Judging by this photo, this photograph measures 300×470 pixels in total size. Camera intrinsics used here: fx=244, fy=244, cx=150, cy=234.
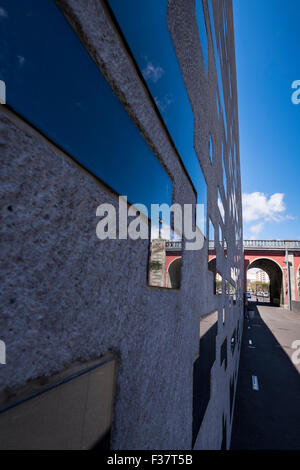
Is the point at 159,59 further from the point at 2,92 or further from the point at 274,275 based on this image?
the point at 274,275

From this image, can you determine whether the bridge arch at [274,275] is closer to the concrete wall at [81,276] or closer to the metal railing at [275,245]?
the metal railing at [275,245]

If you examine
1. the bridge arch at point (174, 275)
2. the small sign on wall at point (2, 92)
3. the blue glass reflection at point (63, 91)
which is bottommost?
the bridge arch at point (174, 275)

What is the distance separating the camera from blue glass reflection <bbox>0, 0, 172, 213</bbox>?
358 millimetres

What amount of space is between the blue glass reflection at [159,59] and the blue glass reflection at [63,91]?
0.79ft

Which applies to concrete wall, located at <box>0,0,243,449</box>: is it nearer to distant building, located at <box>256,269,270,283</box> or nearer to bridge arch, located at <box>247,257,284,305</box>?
bridge arch, located at <box>247,257,284,305</box>

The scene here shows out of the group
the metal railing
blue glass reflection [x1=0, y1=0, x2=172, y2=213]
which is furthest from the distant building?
blue glass reflection [x1=0, y1=0, x2=172, y2=213]

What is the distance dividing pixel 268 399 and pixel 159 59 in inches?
417

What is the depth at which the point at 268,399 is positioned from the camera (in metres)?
8.41

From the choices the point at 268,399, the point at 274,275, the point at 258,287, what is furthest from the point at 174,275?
the point at 258,287

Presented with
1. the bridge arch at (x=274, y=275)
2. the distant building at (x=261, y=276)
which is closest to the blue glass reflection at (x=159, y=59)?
the bridge arch at (x=274, y=275)

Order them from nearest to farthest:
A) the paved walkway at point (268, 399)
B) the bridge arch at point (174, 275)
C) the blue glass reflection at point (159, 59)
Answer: the blue glass reflection at point (159, 59)
the bridge arch at point (174, 275)
the paved walkway at point (268, 399)

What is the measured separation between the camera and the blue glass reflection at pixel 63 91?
358 mm

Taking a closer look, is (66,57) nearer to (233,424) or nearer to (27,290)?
(27,290)

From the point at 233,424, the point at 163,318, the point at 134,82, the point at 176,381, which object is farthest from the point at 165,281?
the point at 233,424
